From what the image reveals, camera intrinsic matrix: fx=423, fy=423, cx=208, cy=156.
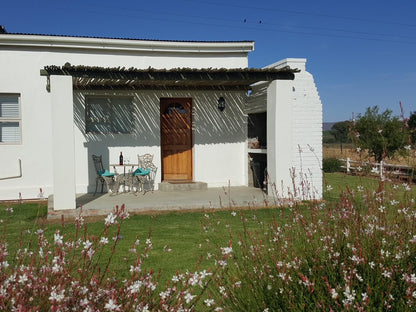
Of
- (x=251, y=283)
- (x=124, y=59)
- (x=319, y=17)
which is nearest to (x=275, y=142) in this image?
(x=124, y=59)

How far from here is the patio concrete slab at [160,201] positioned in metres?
8.14

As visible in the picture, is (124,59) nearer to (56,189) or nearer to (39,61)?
(39,61)

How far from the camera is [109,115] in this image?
11289mm

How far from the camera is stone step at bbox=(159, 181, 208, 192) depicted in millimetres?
11047

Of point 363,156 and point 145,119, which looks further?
point 363,156

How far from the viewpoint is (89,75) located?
8047mm

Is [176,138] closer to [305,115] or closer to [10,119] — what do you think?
[305,115]

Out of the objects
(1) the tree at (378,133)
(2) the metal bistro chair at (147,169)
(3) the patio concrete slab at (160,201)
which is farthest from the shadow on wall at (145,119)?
(1) the tree at (378,133)

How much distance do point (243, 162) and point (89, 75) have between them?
5502 mm

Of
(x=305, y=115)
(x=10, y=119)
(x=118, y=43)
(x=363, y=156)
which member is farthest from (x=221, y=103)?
(x=363, y=156)

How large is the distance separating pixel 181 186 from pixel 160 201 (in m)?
2.08

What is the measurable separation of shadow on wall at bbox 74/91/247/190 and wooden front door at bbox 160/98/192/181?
0.23 meters

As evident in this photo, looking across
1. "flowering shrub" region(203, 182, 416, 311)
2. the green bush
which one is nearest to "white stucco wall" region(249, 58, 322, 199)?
"flowering shrub" region(203, 182, 416, 311)

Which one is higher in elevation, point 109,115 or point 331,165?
point 109,115
